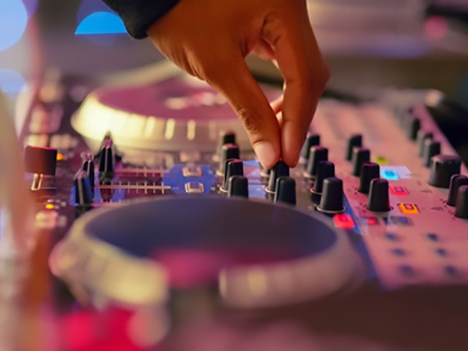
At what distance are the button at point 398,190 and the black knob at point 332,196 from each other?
103 millimetres

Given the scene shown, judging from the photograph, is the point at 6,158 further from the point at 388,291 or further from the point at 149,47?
the point at 149,47

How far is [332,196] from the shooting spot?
895 mm

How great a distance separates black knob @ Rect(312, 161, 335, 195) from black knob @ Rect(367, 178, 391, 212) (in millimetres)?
66

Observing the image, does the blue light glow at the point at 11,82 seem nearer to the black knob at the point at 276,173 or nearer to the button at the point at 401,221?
the black knob at the point at 276,173

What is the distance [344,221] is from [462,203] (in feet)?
0.43

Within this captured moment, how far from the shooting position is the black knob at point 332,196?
0.89 metres

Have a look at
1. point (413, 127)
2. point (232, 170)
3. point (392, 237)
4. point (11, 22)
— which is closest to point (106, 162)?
point (232, 170)

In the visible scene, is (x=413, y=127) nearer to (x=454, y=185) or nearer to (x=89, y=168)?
(x=454, y=185)

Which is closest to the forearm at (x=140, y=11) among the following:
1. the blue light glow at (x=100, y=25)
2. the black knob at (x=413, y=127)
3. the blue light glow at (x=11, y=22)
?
the black knob at (x=413, y=127)

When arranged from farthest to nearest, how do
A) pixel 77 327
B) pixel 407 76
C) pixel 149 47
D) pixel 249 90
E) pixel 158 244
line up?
pixel 149 47
pixel 407 76
pixel 249 90
pixel 158 244
pixel 77 327

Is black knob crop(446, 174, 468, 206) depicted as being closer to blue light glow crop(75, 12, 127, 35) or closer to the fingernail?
the fingernail

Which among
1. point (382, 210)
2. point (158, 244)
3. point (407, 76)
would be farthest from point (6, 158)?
point (407, 76)

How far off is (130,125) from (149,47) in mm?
662

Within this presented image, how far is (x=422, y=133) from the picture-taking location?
1.18 m
